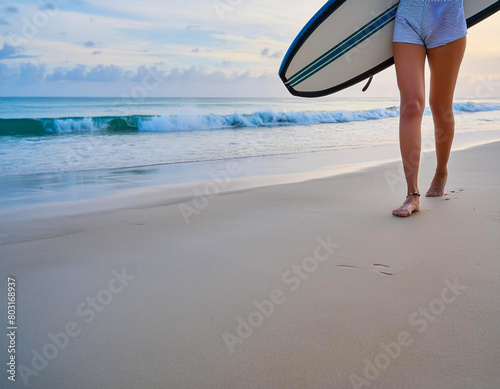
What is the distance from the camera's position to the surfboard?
2.79 m

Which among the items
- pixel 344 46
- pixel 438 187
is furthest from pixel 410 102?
pixel 344 46

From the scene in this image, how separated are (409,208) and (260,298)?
1325 millimetres

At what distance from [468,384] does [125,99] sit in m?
29.0

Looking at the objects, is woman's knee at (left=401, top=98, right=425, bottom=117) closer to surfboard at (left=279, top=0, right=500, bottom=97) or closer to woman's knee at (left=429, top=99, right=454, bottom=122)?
woman's knee at (left=429, top=99, right=454, bottom=122)

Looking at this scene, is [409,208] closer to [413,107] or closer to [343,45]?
[413,107]

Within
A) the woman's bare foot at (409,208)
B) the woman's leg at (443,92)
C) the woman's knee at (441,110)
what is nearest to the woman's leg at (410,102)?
the woman's bare foot at (409,208)

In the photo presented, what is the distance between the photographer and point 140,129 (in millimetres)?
13641

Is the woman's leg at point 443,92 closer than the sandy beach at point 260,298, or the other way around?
the sandy beach at point 260,298

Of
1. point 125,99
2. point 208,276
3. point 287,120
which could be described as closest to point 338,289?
point 208,276

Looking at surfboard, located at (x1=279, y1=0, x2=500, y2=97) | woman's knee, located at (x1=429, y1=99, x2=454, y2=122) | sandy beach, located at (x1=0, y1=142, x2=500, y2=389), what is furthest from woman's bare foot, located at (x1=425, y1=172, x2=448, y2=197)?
surfboard, located at (x1=279, y1=0, x2=500, y2=97)

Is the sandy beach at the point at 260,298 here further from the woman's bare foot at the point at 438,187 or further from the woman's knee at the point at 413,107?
the woman's knee at the point at 413,107

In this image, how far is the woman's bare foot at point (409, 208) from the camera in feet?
8.05

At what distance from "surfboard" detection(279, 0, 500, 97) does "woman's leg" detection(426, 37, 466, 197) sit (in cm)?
42

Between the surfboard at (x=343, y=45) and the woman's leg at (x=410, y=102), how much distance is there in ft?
1.26
